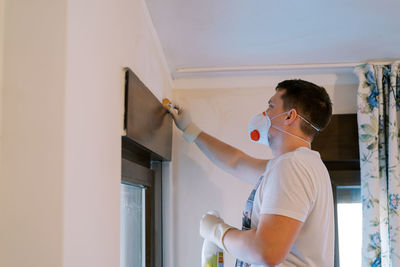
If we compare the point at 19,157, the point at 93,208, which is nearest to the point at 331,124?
the point at 93,208

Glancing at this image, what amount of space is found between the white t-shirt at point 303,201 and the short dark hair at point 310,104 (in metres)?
0.12

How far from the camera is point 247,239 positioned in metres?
1.21

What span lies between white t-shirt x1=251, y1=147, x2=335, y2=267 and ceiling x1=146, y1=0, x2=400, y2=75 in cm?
58

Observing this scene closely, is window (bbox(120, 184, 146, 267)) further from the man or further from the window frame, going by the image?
the window frame

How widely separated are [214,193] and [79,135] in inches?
55.6

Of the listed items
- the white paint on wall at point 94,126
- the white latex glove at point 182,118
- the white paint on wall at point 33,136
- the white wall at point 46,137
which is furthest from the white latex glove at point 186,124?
the white paint on wall at point 33,136

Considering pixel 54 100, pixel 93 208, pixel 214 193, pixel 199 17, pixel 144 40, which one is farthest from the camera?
pixel 214 193

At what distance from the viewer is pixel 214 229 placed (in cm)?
137

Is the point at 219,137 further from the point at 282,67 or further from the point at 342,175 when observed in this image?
the point at 342,175

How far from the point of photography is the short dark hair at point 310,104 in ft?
4.78

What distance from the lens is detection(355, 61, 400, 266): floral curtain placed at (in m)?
2.08

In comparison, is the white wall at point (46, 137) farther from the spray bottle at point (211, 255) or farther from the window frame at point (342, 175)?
the window frame at point (342, 175)

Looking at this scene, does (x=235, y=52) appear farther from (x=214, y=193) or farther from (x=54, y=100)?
(x=54, y=100)

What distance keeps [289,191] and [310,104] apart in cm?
39
